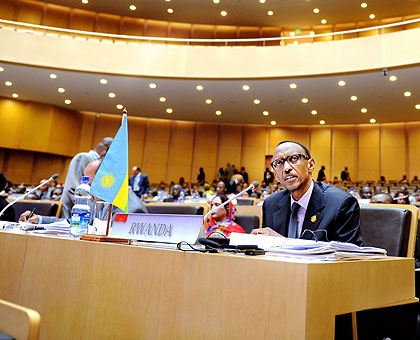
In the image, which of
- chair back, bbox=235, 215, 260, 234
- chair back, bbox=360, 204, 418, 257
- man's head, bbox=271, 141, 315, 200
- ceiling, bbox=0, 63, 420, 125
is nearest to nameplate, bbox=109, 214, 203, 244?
man's head, bbox=271, 141, 315, 200

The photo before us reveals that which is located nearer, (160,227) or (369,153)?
(160,227)

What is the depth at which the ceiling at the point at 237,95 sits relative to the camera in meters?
10.3

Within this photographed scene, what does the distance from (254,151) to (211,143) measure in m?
1.74

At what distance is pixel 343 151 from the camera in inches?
593

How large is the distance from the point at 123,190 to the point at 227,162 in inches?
564

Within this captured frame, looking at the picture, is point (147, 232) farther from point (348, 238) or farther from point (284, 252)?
point (348, 238)

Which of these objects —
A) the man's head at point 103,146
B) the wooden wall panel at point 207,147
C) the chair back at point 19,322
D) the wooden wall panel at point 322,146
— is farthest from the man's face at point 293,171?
the wooden wall panel at point 207,147

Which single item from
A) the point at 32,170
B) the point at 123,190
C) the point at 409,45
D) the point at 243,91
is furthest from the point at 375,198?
the point at 32,170

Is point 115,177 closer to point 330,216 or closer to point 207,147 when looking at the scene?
point 330,216

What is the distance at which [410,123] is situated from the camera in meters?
14.3

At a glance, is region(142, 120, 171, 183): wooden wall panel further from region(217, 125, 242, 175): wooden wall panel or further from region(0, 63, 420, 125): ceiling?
region(217, 125, 242, 175): wooden wall panel

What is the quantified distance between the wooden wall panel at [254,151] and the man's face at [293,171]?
13.6 meters

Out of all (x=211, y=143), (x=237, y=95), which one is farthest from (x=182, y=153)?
(x=237, y=95)

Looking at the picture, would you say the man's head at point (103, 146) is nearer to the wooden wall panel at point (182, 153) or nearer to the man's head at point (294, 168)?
the man's head at point (294, 168)
